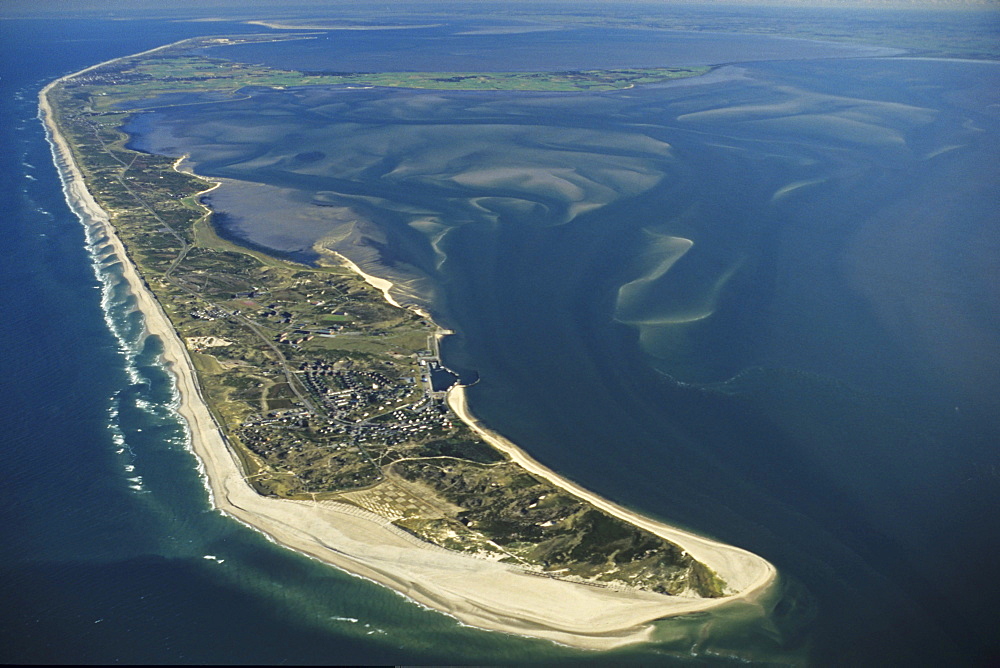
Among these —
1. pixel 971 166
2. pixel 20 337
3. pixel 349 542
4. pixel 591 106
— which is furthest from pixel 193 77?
pixel 349 542

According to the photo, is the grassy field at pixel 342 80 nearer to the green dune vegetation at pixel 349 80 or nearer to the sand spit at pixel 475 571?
the green dune vegetation at pixel 349 80

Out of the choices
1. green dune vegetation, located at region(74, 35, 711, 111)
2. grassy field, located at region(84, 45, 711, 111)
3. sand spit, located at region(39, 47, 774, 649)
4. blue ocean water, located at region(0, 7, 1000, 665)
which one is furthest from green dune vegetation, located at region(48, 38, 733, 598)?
green dune vegetation, located at region(74, 35, 711, 111)

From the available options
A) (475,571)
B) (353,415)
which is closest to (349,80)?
(353,415)

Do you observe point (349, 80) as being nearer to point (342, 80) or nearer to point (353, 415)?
point (342, 80)

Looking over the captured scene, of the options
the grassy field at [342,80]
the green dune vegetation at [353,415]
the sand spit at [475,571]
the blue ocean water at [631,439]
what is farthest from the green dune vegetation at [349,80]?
the sand spit at [475,571]

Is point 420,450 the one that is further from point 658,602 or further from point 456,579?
point 658,602
